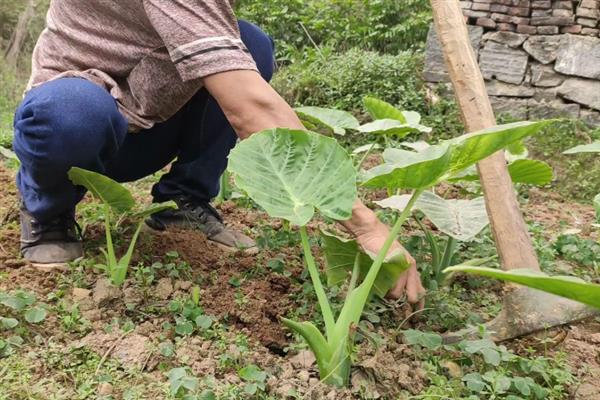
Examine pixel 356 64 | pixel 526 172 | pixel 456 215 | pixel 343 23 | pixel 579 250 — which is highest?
pixel 526 172

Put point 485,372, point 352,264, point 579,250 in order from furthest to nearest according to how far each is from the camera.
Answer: point 579,250 → point 352,264 → point 485,372

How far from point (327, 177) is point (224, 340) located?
454 mm

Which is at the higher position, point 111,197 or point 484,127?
point 484,127

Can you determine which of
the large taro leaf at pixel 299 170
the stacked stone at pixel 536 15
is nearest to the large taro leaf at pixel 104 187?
the large taro leaf at pixel 299 170

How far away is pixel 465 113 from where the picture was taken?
168 centimetres

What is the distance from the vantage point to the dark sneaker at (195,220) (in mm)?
2207

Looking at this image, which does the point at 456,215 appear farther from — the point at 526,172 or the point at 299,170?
the point at 299,170

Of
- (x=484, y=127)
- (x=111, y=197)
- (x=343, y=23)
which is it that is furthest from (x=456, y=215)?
(x=343, y=23)

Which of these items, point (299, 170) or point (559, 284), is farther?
point (299, 170)

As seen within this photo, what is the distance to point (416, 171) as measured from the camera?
1305 mm

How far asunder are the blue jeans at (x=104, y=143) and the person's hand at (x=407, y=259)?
0.74 m

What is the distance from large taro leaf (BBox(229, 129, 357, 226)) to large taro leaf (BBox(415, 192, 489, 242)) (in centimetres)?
47

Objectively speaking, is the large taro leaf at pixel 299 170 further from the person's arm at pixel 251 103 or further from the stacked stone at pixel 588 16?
the stacked stone at pixel 588 16

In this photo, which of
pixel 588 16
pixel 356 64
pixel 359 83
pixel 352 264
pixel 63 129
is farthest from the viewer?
pixel 356 64
